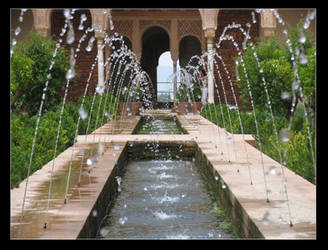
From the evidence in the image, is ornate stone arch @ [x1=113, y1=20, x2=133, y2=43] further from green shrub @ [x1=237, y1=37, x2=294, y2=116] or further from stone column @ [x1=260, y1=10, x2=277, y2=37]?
green shrub @ [x1=237, y1=37, x2=294, y2=116]

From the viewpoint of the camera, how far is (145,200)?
432cm

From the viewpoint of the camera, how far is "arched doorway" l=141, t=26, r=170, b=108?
70.2 ft

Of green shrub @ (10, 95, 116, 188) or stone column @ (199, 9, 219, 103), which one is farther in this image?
stone column @ (199, 9, 219, 103)

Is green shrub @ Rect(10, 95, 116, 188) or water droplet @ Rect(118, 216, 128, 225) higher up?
green shrub @ Rect(10, 95, 116, 188)

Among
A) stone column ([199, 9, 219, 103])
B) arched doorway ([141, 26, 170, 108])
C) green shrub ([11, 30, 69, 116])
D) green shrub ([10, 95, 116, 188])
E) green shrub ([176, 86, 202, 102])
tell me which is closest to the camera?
green shrub ([10, 95, 116, 188])

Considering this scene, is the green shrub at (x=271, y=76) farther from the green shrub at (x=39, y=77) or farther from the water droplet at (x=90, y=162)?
the water droplet at (x=90, y=162)

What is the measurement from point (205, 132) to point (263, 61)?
78.5 inches

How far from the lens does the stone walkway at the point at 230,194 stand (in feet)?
8.61

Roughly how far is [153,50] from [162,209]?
63.6 ft

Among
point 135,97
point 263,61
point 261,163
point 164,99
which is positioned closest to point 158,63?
point 164,99

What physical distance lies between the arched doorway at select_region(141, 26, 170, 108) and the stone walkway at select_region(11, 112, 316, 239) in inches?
621

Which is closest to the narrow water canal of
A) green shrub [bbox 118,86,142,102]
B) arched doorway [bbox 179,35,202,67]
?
green shrub [bbox 118,86,142,102]

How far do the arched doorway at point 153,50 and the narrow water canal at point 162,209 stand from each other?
15.4 meters
